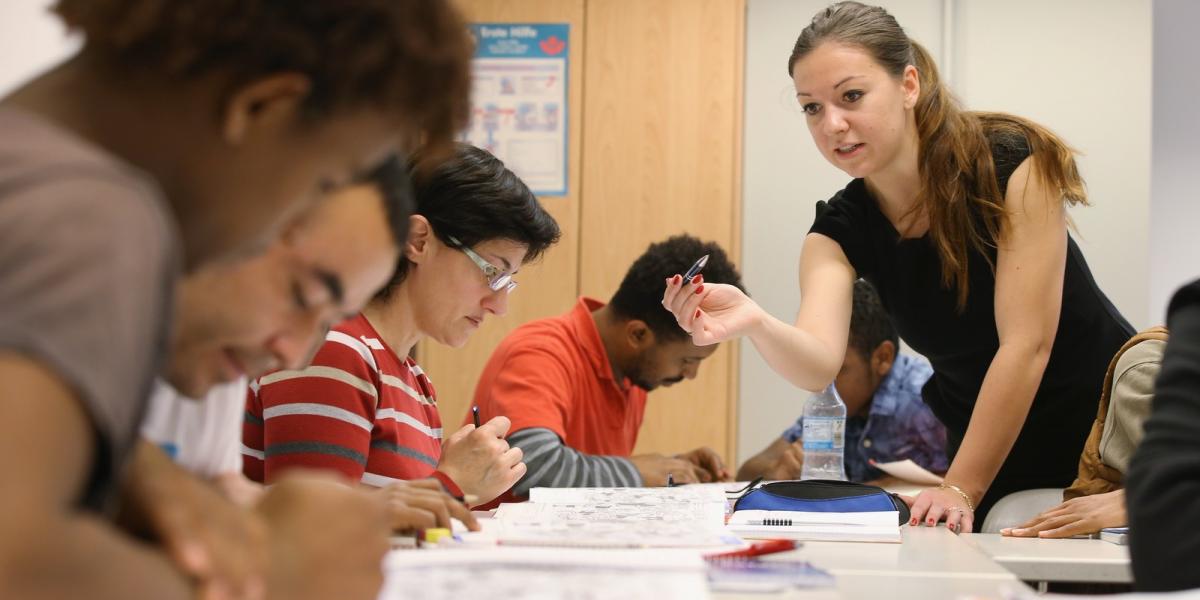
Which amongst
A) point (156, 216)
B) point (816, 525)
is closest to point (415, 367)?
point (816, 525)

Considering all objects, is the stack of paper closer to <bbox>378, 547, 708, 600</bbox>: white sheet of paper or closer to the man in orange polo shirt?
<bbox>378, 547, 708, 600</bbox>: white sheet of paper

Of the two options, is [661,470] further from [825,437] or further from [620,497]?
[620,497]

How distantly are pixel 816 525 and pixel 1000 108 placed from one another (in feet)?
9.39

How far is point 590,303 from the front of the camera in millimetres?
2854

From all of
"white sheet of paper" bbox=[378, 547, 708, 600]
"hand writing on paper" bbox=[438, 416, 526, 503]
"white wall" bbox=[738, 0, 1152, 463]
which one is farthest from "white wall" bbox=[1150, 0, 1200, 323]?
"white sheet of paper" bbox=[378, 547, 708, 600]

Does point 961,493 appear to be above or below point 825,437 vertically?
above

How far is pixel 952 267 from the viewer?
2016 millimetres

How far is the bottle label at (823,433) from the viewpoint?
2.95m

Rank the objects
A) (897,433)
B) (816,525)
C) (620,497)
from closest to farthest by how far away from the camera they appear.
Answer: (816,525) < (620,497) < (897,433)

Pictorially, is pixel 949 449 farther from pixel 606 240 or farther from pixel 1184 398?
pixel 606 240

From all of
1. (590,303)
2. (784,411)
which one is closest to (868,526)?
(590,303)

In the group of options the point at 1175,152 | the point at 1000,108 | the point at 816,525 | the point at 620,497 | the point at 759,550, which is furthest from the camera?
the point at 1175,152

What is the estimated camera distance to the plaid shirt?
3.19 m

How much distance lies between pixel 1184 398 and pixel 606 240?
3038 mm
